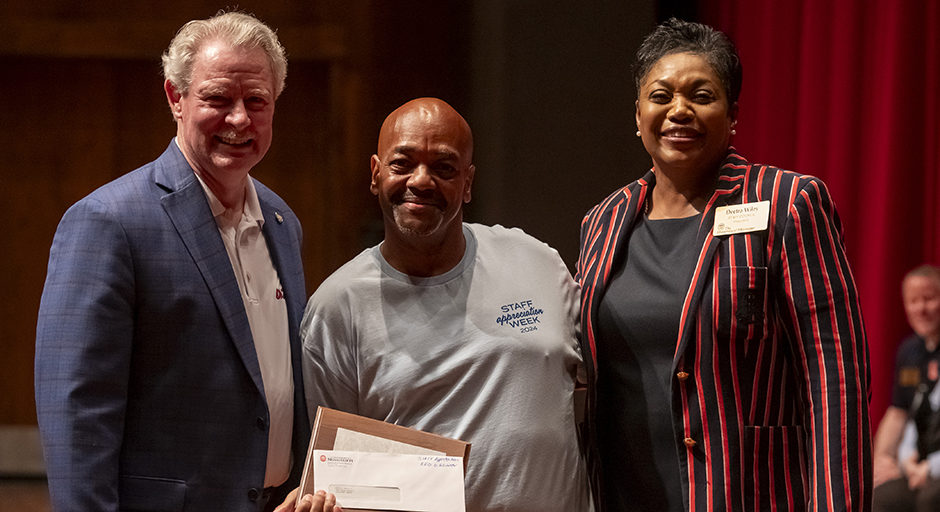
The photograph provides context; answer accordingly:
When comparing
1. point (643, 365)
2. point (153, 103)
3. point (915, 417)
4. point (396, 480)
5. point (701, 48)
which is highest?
point (153, 103)

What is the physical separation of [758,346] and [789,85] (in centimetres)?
314

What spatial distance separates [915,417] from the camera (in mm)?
4020

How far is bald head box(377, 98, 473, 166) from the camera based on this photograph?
200 centimetres

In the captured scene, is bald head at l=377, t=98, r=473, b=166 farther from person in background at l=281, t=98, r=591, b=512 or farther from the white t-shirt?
the white t-shirt

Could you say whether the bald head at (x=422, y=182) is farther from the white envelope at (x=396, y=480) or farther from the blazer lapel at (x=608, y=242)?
the white envelope at (x=396, y=480)

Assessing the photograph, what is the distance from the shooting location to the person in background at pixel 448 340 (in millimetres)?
1942

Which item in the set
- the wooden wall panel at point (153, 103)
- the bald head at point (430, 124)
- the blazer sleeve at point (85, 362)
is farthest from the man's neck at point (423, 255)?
the wooden wall panel at point (153, 103)

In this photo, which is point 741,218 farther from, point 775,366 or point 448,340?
point 448,340

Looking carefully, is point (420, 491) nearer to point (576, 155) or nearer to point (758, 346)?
point (758, 346)

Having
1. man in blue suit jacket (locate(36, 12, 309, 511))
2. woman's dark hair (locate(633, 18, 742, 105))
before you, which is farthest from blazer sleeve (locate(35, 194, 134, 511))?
woman's dark hair (locate(633, 18, 742, 105))

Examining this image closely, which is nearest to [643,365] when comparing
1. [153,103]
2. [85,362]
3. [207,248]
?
[207,248]

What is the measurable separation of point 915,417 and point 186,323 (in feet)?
11.1

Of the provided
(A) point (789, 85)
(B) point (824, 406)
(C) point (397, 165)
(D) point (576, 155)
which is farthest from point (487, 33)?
(B) point (824, 406)

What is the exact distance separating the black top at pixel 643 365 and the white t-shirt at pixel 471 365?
0.08 m
